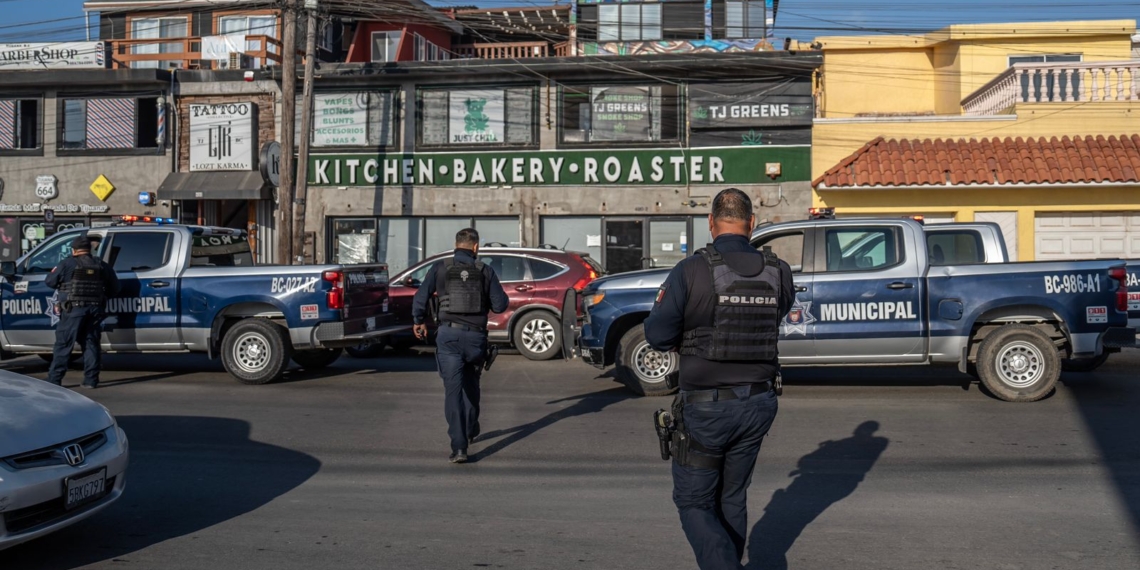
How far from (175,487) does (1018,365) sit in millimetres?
8200

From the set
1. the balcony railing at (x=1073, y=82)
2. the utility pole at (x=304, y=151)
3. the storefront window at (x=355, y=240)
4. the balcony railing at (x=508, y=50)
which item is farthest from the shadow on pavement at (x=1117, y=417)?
the balcony railing at (x=508, y=50)

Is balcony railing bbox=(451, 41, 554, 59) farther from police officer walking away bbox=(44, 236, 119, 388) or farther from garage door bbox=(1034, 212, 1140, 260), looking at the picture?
police officer walking away bbox=(44, 236, 119, 388)

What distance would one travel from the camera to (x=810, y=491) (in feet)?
23.8

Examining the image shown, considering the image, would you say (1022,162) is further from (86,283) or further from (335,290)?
(86,283)

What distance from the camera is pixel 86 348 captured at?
12281 mm

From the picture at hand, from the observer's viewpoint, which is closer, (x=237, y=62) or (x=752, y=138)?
(x=752, y=138)

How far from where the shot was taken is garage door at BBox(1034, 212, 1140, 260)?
20.8m

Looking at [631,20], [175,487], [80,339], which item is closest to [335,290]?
[80,339]

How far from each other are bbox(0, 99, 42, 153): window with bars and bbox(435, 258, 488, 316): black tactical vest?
2135 cm

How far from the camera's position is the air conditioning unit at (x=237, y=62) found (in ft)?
84.1

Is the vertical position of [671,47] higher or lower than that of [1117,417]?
higher

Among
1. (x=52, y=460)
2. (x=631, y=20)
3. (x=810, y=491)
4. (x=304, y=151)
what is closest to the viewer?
(x=52, y=460)

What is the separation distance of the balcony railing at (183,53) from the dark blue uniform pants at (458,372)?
58.7 ft

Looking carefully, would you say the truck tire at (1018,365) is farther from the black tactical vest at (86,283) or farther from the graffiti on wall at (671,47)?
the graffiti on wall at (671,47)
